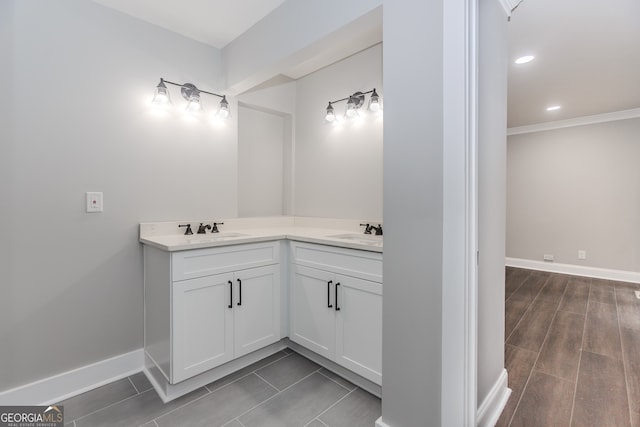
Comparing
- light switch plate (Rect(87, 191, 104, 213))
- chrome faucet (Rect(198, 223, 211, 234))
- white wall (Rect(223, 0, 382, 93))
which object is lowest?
chrome faucet (Rect(198, 223, 211, 234))

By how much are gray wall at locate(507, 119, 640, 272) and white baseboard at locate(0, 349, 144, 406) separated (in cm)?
550

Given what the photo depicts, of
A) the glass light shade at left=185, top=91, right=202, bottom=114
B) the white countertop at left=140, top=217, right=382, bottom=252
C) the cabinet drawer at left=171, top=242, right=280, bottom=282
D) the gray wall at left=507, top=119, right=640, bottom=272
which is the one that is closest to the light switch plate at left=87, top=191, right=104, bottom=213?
the white countertop at left=140, top=217, right=382, bottom=252

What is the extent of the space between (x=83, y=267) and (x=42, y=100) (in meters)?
1.01

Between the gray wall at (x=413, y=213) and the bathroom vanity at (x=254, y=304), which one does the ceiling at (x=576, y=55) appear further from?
the bathroom vanity at (x=254, y=304)

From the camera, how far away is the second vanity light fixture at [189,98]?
202 cm

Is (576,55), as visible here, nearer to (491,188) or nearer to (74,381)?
(491,188)

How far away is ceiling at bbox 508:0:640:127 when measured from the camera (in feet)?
6.40

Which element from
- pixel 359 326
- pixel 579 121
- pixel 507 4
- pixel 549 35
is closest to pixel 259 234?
pixel 359 326

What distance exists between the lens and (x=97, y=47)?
6.14ft

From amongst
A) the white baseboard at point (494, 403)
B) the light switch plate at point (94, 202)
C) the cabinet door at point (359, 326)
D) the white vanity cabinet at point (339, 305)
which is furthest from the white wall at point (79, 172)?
the white baseboard at point (494, 403)

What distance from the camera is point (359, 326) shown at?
5.74ft

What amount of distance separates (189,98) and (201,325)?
1630mm

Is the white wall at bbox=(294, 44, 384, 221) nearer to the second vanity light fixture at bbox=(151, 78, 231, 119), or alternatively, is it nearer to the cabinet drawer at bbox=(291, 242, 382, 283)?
the cabinet drawer at bbox=(291, 242, 382, 283)

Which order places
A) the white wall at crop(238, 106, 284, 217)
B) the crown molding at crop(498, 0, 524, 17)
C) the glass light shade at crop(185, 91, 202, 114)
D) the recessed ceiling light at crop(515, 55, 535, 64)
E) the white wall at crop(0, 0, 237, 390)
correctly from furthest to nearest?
the white wall at crop(238, 106, 284, 217)
the recessed ceiling light at crop(515, 55, 535, 64)
the glass light shade at crop(185, 91, 202, 114)
the white wall at crop(0, 0, 237, 390)
the crown molding at crop(498, 0, 524, 17)
